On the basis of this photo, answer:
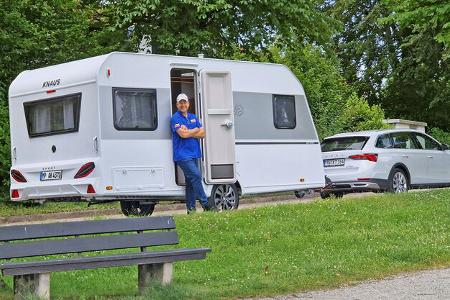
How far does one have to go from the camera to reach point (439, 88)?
122ft

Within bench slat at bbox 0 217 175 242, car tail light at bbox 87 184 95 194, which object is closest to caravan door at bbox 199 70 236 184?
car tail light at bbox 87 184 95 194

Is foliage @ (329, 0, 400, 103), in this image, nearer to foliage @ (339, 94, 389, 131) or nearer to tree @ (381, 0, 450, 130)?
tree @ (381, 0, 450, 130)

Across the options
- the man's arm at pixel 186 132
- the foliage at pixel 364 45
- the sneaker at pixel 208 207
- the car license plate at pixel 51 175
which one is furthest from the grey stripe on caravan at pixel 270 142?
the foliage at pixel 364 45

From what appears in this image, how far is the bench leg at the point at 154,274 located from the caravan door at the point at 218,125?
719cm

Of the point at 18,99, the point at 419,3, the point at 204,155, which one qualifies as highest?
the point at 419,3

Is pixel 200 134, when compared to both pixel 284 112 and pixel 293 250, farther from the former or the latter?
pixel 293 250

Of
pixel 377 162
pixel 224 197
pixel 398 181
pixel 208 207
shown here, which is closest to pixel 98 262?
pixel 208 207

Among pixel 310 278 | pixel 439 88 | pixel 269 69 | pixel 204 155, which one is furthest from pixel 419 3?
pixel 439 88

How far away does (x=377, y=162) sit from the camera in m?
18.5

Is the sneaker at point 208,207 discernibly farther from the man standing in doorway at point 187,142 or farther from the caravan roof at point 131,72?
the caravan roof at point 131,72

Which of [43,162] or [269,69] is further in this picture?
[269,69]

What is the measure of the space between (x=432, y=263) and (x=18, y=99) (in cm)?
867

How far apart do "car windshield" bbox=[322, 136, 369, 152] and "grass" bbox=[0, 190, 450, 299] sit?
4.74 meters

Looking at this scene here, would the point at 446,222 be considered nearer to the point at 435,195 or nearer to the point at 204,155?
the point at 435,195
